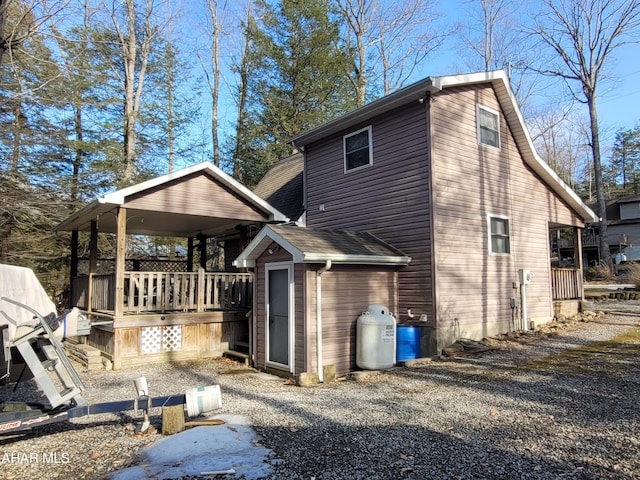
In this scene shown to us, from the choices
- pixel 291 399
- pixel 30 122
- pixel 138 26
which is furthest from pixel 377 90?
pixel 291 399

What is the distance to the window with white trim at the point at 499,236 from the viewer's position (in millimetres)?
11375

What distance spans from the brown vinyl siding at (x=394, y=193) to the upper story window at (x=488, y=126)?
7.71 feet

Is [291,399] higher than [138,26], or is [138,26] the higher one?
[138,26]

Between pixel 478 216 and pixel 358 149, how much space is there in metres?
3.50

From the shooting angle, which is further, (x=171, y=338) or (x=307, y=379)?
(x=171, y=338)

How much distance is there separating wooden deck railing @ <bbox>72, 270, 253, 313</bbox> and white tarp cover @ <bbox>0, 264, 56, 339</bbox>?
15.1 ft

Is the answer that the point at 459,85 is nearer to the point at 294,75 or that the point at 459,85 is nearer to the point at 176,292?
the point at 176,292

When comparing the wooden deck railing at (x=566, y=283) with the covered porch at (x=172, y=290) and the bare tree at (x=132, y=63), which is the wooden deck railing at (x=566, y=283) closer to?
the covered porch at (x=172, y=290)

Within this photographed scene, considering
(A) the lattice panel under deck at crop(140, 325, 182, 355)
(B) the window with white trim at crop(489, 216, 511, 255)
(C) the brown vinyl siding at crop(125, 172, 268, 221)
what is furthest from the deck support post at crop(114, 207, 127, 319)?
(B) the window with white trim at crop(489, 216, 511, 255)

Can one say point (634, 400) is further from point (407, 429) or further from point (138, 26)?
point (138, 26)

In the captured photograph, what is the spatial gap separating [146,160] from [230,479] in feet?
67.0

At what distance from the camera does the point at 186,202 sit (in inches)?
414

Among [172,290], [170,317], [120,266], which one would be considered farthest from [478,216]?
[120,266]

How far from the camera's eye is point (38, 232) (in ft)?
52.5
